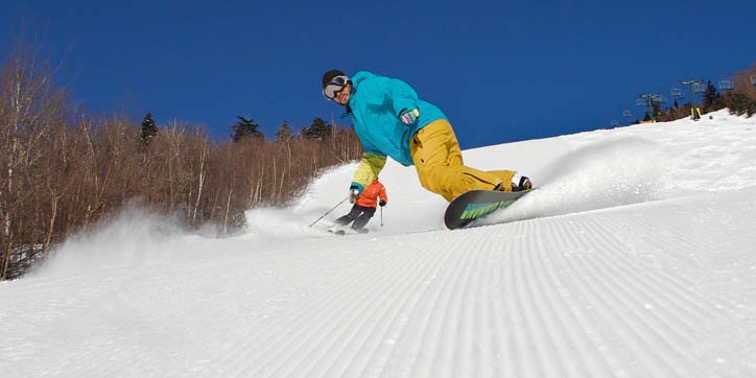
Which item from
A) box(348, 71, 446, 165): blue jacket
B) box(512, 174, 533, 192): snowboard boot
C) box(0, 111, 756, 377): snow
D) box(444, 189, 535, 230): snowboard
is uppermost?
box(348, 71, 446, 165): blue jacket

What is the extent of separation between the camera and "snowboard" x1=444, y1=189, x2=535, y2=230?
427 cm

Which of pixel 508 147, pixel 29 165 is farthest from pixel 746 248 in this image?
pixel 508 147

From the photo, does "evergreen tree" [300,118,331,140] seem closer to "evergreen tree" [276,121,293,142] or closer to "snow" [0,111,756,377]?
"evergreen tree" [276,121,293,142]

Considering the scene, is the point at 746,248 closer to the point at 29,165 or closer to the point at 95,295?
the point at 95,295

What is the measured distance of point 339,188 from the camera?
18.7 meters

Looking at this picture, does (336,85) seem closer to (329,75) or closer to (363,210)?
(329,75)

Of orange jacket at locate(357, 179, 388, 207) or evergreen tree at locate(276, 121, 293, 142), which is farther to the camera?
evergreen tree at locate(276, 121, 293, 142)

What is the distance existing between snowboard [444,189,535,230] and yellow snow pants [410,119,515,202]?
0.73 ft

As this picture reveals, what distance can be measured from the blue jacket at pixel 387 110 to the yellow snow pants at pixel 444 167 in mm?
134

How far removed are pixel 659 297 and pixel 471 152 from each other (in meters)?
21.5

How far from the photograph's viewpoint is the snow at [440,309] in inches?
39.2

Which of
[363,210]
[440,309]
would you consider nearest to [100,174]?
[363,210]

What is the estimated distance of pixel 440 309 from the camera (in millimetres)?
1403

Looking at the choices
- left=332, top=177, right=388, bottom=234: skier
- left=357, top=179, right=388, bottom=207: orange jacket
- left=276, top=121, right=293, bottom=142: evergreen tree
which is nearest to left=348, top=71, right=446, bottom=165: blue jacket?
left=332, top=177, right=388, bottom=234: skier
